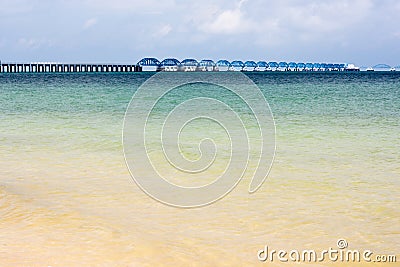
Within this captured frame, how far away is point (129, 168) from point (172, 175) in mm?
1116

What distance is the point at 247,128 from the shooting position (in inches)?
788

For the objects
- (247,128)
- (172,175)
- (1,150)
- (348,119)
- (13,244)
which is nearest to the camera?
(13,244)

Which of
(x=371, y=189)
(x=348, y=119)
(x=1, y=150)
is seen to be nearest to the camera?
(x=371, y=189)

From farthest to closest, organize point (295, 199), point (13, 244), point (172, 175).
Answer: point (172, 175)
point (295, 199)
point (13, 244)

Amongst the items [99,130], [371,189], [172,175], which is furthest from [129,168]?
[99,130]

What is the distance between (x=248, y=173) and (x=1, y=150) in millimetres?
6864

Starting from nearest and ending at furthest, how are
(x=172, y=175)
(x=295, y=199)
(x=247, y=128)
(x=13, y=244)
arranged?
(x=13, y=244) → (x=295, y=199) → (x=172, y=175) → (x=247, y=128)

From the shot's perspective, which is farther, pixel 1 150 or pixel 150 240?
pixel 1 150

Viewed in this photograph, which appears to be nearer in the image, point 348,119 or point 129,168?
point 129,168

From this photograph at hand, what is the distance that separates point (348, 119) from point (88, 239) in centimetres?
1858

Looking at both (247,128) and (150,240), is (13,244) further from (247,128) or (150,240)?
(247,128)

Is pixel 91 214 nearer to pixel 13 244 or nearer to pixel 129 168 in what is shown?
pixel 13 244

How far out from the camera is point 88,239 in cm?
726

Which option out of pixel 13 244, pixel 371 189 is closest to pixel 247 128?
pixel 371 189
